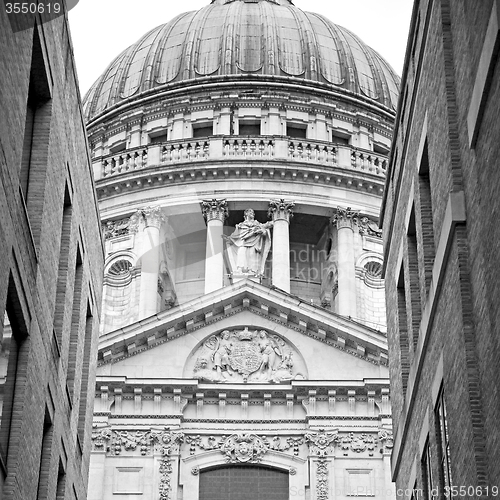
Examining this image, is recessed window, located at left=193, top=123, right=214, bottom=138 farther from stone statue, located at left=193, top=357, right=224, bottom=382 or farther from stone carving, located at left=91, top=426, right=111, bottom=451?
stone carving, located at left=91, top=426, right=111, bottom=451

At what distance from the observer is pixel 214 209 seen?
63.7 m

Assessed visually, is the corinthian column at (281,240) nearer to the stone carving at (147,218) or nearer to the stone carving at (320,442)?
the stone carving at (147,218)

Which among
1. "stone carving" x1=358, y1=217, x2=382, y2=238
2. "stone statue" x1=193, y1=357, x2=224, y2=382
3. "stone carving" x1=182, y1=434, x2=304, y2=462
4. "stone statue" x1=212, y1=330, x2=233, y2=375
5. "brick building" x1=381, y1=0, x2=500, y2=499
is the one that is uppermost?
"stone carving" x1=358, y1=217, x2=382, y2=238

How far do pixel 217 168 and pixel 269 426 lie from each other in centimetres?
2499

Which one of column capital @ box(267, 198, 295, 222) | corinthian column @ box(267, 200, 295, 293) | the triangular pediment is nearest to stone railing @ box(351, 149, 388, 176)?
column capital @ box(267, 198, 295, 222)

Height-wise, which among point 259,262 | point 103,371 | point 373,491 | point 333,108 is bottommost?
point 373,491

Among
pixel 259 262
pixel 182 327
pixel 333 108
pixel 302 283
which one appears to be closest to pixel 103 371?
pixel 182 327

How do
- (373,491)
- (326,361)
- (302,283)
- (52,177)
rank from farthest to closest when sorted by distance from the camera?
1. (302,283)
2. (326,361)
3. (373,491)
4. (52,177)

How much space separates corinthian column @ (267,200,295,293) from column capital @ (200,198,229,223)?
2176 mm

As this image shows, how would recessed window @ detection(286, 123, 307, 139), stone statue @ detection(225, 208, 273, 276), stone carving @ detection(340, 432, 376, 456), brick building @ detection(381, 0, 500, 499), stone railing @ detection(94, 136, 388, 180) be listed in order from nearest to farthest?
brick building @ detection(381, 0, 500, 499)
stone carving @ detection(340, 432, 376, 456)
stone statue @ detection(225, 208, 273, 276)
stone railing @ detection(94, 136, 388, 180)
recessed window @ detection(286, 123, 307, 139)

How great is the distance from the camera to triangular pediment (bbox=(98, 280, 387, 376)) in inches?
1661

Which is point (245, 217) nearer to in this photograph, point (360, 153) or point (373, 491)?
point (360, 153)

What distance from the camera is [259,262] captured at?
6009 cm

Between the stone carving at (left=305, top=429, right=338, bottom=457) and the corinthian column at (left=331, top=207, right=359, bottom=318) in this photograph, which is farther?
the corinthian column at (left=331, top=207, right=359, bottom=318)
